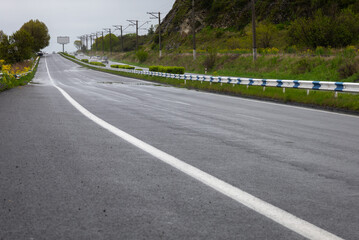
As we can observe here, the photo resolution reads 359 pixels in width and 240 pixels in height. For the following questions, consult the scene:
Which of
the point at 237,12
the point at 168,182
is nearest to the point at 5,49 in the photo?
the point at 237,12

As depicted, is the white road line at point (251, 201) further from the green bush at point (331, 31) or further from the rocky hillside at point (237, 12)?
the rocky hillside at point (237, 12)

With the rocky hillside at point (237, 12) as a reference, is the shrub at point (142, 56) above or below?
below

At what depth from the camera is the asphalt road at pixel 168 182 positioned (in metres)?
3.27

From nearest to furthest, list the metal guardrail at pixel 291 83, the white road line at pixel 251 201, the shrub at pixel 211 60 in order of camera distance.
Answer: the white road line at pixel 251 201 < the metal guardrail at pixel 291 83 < the shrub at pixel 211 60

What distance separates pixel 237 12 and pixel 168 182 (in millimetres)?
91025

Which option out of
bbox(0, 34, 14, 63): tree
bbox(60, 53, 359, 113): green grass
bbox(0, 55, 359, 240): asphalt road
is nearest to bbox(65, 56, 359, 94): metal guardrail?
bbox(60, 53, 359, 113): green grass

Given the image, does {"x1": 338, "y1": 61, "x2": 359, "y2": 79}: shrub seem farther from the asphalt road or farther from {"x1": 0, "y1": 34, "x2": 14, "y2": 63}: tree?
{"x1": 0, "y1": 34, "x2": 14, "y2": 63}: tree

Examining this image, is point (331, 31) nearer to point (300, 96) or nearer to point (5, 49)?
point (300, 96)

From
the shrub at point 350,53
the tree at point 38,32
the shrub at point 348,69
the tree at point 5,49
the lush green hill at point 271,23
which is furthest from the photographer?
the tree at point 38,32

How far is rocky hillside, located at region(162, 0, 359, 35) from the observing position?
6591 cm

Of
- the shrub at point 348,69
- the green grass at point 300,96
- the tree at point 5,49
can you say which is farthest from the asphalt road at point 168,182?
the tree at point 5,49

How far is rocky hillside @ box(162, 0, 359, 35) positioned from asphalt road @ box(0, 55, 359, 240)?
48.4 meters

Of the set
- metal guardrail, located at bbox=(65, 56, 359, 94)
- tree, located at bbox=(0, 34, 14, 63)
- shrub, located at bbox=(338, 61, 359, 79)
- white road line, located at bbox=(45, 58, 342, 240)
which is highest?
tree, located at bbox=(0, 34, 14, 63)

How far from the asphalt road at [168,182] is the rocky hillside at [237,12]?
159 feet
